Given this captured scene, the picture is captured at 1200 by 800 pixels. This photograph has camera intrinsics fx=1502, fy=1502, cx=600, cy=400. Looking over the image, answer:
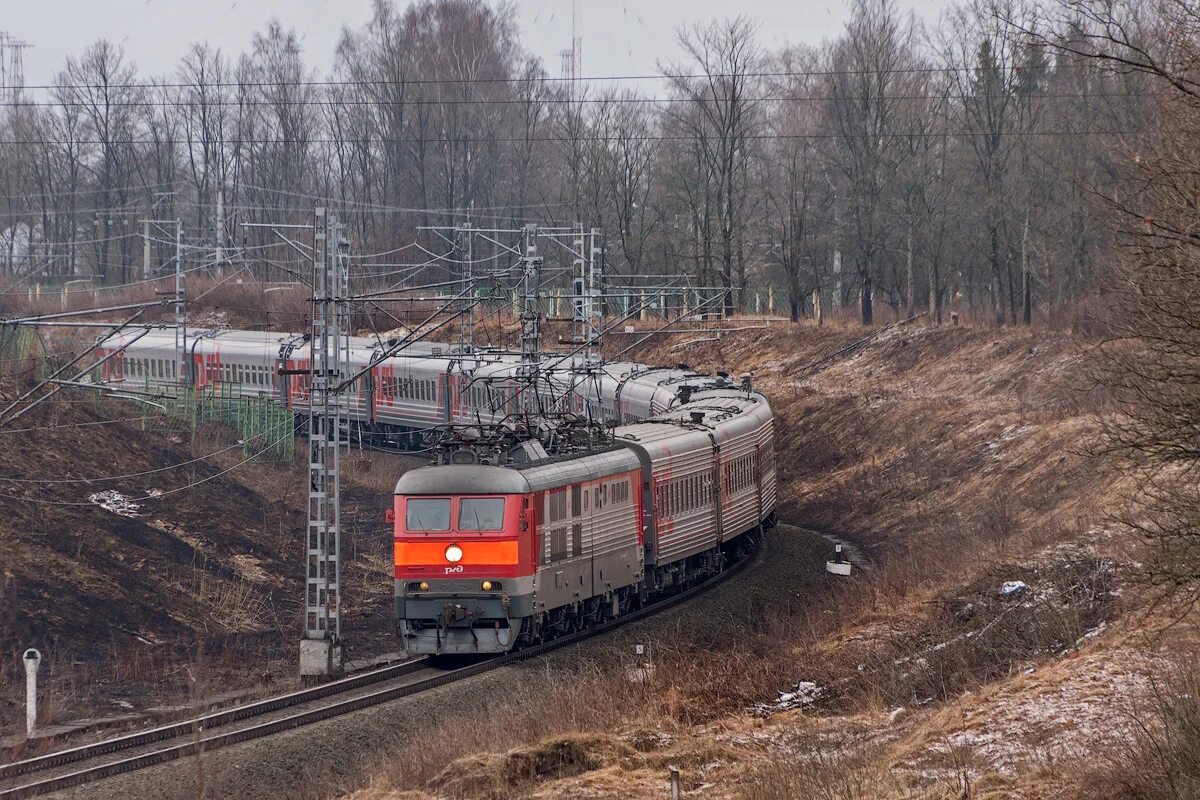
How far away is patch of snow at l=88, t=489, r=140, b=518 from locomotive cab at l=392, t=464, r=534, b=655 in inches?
571

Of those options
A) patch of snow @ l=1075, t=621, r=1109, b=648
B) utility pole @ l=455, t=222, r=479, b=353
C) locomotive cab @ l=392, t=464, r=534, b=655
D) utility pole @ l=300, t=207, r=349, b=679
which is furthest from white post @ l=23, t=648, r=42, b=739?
patch of snow @ l=1075, t=621, r=1109, b=648

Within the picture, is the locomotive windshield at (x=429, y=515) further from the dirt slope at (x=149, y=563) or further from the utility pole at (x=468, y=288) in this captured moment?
the utility pole at (x=468, y=288)

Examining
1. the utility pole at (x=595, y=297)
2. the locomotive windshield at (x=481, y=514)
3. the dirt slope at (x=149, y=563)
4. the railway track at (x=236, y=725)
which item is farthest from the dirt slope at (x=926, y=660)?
the utility pole at (x=595, y=297)

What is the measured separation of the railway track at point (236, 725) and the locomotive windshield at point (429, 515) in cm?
207

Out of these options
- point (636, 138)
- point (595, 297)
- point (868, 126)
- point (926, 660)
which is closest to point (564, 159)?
point (636, 138)

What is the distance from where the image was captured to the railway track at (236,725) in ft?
52.6

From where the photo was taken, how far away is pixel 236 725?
18.3 m

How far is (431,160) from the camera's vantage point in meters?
87.2

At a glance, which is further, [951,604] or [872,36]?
[872,36]

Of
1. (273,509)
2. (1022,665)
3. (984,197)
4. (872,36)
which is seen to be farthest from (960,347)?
(1022,665)

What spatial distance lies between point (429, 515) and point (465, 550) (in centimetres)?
74

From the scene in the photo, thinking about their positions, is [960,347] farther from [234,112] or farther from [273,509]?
[234,112]

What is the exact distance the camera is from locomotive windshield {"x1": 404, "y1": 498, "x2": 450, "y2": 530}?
21.4 meters

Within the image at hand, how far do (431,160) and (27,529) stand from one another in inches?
2362
